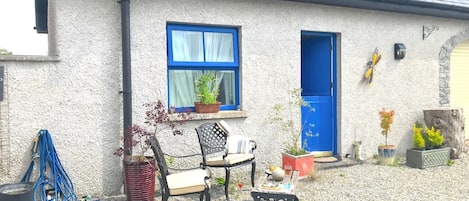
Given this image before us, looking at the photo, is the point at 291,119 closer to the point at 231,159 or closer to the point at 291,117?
the point at 291,117

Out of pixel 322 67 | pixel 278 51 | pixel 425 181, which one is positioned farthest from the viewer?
pixel 322 67

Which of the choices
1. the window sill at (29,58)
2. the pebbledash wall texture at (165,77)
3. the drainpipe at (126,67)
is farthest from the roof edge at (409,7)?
the window sill at (29,58)

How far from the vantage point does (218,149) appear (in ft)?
20.5

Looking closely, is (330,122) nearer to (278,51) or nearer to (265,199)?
(278,51)

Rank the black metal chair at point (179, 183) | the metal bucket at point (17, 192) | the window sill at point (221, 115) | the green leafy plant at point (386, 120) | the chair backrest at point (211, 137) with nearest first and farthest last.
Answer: the metal bucket at point (17, 192) → the black metal chair at point (179, 183) → the chair backrest at point (211, 137) → the window sill at point (221, 115) → the green leafy plant at point (386, 120)

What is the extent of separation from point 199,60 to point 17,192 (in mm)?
3337

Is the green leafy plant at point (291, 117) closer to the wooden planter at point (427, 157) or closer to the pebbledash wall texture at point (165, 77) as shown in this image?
the pebbledash wall texture at point (165, 77)

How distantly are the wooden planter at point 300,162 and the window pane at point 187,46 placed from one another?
225 centimetres

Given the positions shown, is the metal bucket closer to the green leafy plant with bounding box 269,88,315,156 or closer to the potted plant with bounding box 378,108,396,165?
the green leafy plant with bounding box 269,88,315,156

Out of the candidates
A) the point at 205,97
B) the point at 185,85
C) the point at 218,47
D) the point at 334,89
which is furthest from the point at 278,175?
the point at 334,89

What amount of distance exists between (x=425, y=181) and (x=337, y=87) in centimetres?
244

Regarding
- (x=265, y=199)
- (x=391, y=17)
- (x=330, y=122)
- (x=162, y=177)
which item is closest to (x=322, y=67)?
(x=330, y=122)

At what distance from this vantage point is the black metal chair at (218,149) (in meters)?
5.77

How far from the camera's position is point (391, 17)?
8430 millimetres
